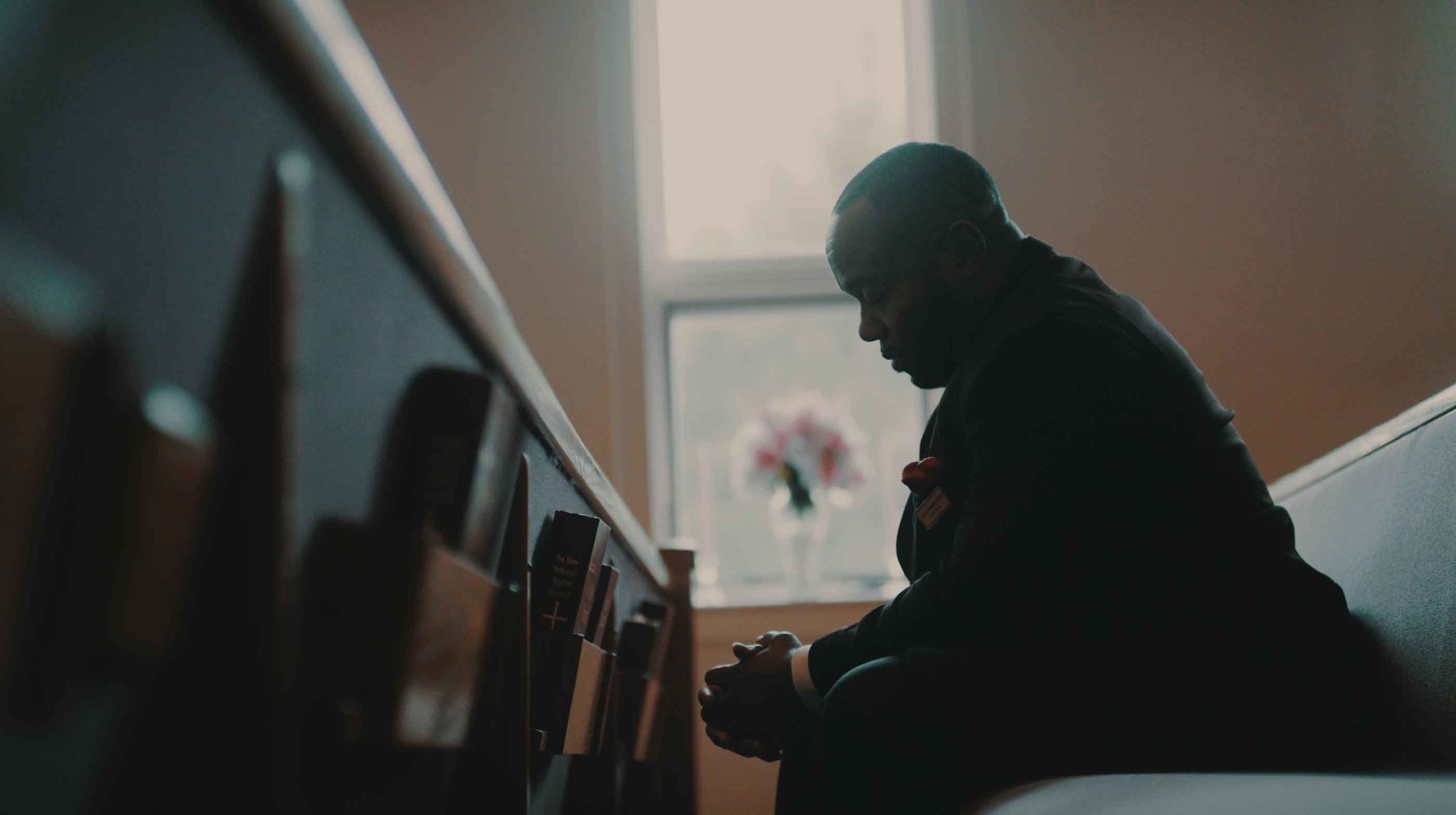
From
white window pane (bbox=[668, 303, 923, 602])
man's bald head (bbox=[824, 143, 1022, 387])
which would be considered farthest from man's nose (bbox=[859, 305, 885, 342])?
white window pane (bbox=[668, 303, 923, 602])

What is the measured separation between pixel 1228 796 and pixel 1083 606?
414 mm

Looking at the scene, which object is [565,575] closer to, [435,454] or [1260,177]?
[435,454]

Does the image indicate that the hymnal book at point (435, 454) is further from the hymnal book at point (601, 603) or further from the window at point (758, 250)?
the window at point (758, 250)

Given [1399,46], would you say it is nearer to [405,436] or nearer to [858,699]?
[858,699]

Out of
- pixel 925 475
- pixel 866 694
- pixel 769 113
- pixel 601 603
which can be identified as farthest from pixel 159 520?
pixel 769 113

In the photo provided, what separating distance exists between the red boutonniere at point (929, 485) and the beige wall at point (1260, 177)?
2291mm

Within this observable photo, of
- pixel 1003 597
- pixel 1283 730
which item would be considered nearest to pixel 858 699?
pixel 1003 597

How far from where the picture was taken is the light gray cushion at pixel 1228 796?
0.78 m

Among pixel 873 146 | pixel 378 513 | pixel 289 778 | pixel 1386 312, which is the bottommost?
pixel 289 778

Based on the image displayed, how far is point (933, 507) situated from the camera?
1485 mm

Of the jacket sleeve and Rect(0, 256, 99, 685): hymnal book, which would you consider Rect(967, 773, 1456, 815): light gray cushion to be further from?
Rect(0, 256, 99, 685): hymnal book

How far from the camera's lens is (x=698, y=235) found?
3.88 metres

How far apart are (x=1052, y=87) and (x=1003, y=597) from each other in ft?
9.09

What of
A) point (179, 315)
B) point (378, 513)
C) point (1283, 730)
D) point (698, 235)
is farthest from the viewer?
point (698, 235)
